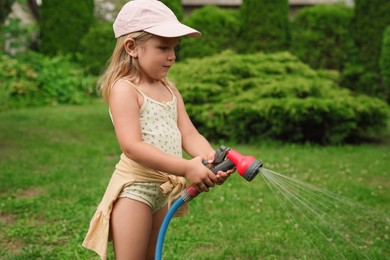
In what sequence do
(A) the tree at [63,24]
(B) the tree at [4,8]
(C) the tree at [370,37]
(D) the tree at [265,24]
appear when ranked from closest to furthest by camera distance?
(B) the tree at [4,8]
(C) the tree at [370,37]
(D) the tree at [265,24]
(A) the tree at [63,24]

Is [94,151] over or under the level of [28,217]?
under

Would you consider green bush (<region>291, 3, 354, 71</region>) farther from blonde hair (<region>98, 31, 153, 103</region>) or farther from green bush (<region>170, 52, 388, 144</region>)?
blonde hair (<region>98, 31, 153, 103</region>)

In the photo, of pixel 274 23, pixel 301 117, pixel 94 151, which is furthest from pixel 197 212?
pixel 274 23

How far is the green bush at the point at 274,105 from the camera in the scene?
730 centimetres

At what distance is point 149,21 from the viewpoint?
2227mm

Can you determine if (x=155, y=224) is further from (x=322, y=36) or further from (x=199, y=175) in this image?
(x=322, y=36)

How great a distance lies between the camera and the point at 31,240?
360cm

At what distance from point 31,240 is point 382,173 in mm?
3554

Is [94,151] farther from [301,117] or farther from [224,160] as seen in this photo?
[224,160]

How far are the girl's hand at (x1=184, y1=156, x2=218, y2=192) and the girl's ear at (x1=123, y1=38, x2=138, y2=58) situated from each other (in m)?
0.52

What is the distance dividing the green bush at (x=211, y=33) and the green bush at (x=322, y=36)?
49.7 inches

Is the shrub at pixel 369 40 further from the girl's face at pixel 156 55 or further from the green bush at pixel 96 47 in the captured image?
the girl's face at pixel 156 55

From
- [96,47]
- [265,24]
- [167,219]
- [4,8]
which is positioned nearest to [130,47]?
[167,219]

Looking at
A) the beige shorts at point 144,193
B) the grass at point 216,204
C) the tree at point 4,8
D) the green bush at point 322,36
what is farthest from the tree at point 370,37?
the beige shorts at point 144,193
